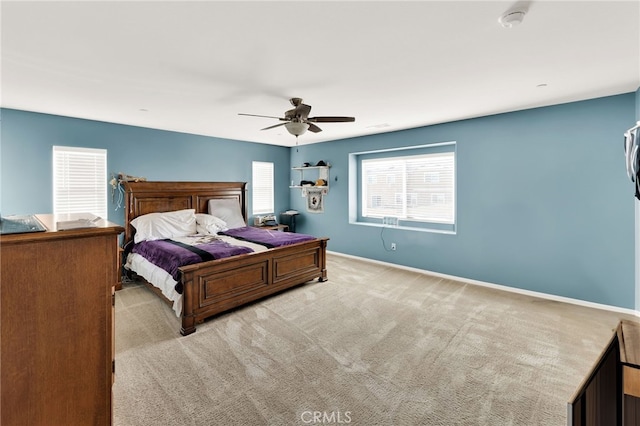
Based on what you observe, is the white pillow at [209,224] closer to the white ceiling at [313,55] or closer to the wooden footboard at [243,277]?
the wooden footboard at [243,277]

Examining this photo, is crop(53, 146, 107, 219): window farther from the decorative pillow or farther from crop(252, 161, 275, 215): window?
crop(252, 161, 275, 215): window

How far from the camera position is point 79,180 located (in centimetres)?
418

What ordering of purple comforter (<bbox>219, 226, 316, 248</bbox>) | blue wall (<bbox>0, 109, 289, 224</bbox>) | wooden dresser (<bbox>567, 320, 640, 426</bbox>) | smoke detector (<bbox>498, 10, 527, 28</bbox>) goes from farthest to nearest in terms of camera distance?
1. purple comforter (<bbox>219, 226, 316, 248</bbox>)
2. blue wall (<bbox>0, 109, 289, 224</bbox>)
3. smoke detector (<bbox>498, 10, 527, 28</bbox>)
4. wooden dresser (<bbox>567, 320, 640, 426</bbox>)

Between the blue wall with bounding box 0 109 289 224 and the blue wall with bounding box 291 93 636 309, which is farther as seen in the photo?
the blue wall with bounding box 0 109 289 224

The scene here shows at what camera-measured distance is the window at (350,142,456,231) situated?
473 centimetres

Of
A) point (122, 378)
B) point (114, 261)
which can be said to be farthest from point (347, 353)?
point (114, 261)

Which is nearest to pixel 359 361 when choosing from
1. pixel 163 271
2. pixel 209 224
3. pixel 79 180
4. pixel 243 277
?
pixel 243 277

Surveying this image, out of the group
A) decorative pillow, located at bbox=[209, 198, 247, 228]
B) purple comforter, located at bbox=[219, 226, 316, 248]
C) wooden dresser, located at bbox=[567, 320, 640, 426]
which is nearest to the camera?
wooden dresser, located at bbox=[567, 320, 640, 426]

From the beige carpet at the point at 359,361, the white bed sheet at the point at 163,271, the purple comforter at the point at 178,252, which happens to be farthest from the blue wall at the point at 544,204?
the purple comforter at the point at 178,252

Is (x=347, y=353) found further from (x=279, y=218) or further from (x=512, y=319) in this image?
(x=279, y=218)

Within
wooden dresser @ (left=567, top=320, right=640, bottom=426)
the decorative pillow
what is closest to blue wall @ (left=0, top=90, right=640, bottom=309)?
the decorative pillow

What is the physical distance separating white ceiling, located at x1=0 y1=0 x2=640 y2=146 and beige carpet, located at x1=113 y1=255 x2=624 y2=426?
2488mm

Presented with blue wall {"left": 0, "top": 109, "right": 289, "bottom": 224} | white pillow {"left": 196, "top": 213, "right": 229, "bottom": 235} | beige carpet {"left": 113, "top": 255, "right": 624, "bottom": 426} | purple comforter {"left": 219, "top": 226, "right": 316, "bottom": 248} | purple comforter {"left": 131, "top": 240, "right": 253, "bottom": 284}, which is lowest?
beige carpet {"left": 113, "top": 255, "right": 624, "bottom": 426}

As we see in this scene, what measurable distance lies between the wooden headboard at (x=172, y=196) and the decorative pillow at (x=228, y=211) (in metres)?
0.17
